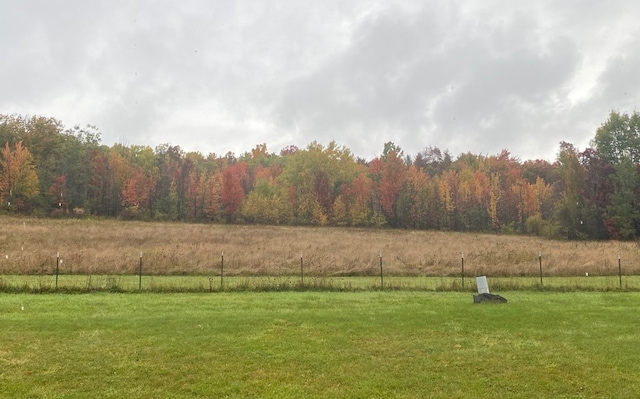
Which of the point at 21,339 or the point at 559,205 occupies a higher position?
the point at 559,205

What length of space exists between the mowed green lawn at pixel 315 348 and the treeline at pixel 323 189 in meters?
54.6

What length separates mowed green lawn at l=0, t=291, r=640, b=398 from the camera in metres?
8.62

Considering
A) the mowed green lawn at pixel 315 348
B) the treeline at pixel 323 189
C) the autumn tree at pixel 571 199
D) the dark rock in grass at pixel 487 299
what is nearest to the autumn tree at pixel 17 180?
the treeline at pixel 323 189

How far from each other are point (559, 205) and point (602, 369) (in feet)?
205

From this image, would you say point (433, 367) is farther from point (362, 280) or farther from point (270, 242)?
point (270, 242)

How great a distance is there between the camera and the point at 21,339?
38.2 feet

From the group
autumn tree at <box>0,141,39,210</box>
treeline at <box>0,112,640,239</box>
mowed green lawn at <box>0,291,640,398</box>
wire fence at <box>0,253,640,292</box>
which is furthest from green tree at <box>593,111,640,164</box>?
autumn tree at <box>0,141,39,210</box>

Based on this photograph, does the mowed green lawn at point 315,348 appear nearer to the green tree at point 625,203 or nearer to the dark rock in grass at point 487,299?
the dark rock in grass at point 487,299

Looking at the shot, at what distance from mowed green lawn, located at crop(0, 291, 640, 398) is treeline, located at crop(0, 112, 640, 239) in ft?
179

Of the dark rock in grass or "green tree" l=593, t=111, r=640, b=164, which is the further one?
"green tree" l=593, t=111, r=640, b=164

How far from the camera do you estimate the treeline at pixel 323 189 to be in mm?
63875

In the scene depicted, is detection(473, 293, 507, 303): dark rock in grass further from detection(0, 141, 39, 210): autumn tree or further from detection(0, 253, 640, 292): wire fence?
detection(0, 141, 39, 210): autumn tree

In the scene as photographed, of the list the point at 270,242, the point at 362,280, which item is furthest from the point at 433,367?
the point at 270,242

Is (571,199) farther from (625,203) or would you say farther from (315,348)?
(315,348)
